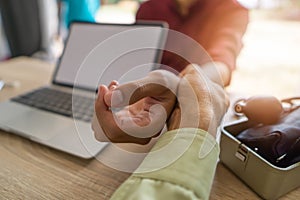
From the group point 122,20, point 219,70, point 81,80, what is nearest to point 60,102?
point 81,80

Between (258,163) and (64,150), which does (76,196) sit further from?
(258,163)

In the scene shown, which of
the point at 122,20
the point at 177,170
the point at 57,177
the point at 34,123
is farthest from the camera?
the point at 122,20

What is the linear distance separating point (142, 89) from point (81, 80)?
0.34 metres

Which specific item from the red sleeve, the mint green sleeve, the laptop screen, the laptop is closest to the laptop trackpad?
the laptop

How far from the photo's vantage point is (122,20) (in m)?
1.47

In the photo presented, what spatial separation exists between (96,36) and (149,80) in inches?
14.0

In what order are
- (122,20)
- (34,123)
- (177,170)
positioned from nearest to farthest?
1. (177,170)
2. (34,123)
3. (122,20)

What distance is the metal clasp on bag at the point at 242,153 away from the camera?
1.01 feet

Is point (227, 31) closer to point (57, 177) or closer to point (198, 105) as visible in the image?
point (198, 105)

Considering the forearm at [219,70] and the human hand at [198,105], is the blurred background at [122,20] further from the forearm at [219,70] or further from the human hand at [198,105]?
the human hand at [198,105]

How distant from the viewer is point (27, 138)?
0.42 meters

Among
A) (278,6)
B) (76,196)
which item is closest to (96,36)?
(76,196)

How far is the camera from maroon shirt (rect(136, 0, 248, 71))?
1.77ft

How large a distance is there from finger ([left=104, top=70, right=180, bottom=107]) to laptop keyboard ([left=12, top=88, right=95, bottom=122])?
0.62 feet
